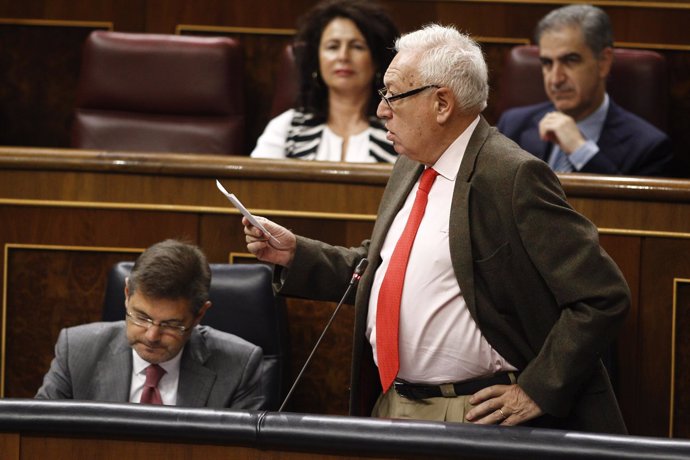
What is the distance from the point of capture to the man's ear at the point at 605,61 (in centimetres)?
176

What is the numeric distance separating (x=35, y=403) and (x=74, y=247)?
62 centimetres

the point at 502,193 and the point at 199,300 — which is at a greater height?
the point at 502,193

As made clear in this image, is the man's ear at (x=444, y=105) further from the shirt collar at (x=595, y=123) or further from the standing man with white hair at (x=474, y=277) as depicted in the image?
the shirt collar at (x=595, y=123)

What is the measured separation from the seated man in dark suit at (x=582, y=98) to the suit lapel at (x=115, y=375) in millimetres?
770

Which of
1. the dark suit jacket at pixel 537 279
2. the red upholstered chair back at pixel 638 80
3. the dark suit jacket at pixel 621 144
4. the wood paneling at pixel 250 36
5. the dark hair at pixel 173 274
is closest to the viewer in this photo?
the dark suit jacket at pixel 537 279

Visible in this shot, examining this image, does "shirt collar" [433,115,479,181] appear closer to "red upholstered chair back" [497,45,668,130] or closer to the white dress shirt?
the white dress shirt

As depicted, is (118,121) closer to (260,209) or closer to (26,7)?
(26,7)

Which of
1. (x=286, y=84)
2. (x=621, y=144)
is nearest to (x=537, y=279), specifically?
(x=621, y=144)

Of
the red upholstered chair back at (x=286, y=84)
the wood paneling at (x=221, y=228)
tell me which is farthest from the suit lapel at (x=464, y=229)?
the red upholstered chair back at (x=286, y=84)

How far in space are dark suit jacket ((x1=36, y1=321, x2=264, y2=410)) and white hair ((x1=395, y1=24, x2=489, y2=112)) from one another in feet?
1.47

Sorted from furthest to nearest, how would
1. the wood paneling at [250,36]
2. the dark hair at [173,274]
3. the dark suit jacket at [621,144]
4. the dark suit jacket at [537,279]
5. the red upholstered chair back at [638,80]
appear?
1. the wood paneling at [250,36]
2. the red upholstered chair back at [638,80]
3. the dark suit jacket at [621,144]
4. the dark hair at [173,274]
5. the dark suit jacket at [537,279]

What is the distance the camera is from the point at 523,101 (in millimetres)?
1898

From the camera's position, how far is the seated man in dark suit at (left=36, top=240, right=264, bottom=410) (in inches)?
49.5

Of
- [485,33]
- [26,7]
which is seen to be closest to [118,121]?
[26,7]
